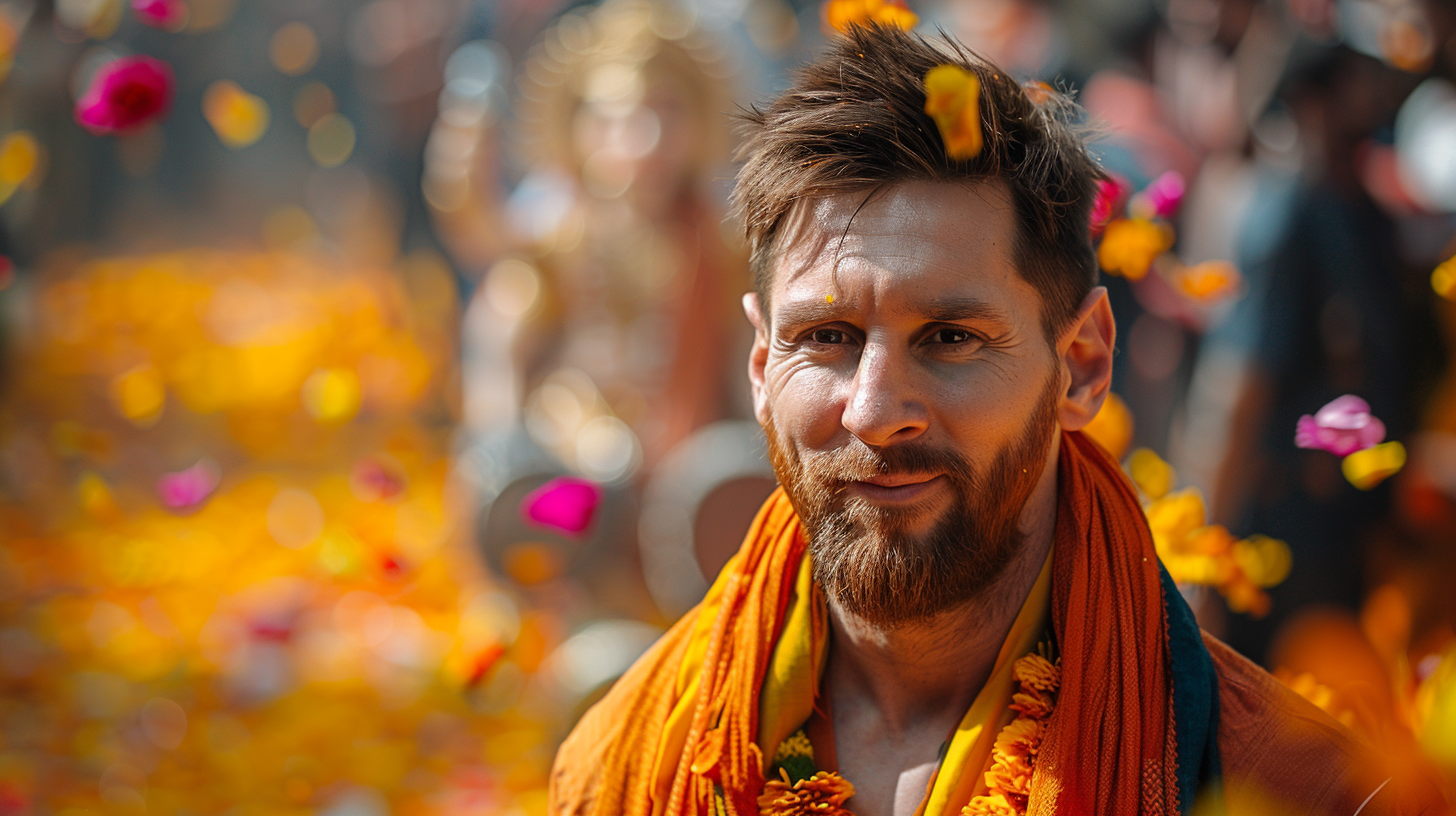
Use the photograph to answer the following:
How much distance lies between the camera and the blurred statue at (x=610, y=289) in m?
3.98

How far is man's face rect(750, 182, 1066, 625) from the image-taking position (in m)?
1.37

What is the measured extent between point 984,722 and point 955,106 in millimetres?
816

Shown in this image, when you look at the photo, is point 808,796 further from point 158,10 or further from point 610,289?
point 610,289

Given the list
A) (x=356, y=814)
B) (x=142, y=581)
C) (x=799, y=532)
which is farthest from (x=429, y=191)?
(x=799, y=532)

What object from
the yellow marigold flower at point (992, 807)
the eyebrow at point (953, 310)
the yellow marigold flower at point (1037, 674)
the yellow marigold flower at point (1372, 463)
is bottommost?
the yellow marigold flower at point (992, 807)

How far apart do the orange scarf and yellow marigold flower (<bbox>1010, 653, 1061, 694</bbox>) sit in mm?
41

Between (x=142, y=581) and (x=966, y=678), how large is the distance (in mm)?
5121

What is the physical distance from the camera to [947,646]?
5.04ft

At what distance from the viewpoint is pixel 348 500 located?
7.01 meters

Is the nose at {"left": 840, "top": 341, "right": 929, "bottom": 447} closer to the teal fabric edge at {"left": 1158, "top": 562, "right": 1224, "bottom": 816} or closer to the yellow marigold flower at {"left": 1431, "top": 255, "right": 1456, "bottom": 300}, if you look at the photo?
the teal fabric edge at {"left": 1158, "top": 562, "right": 1224, "bottom": 816}

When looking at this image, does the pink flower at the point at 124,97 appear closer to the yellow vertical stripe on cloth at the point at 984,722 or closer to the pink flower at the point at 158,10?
the pink flower at the point at 158,10

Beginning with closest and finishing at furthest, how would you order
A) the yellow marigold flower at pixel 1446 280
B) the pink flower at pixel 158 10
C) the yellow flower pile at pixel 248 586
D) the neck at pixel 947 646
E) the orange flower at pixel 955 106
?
the orange flower at pixel 955 106 → the neck at pixel 947 646 → the yellow marigold flower at pixel 1446 280 → the pink flower at pixel 158 10 → the yellow flower pile at pixel 248 586

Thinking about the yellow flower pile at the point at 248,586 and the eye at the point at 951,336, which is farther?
the yellow flower pile at the point at 248,586

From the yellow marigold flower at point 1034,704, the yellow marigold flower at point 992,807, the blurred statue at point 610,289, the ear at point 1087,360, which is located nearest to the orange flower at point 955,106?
the ear at point 1087,360
